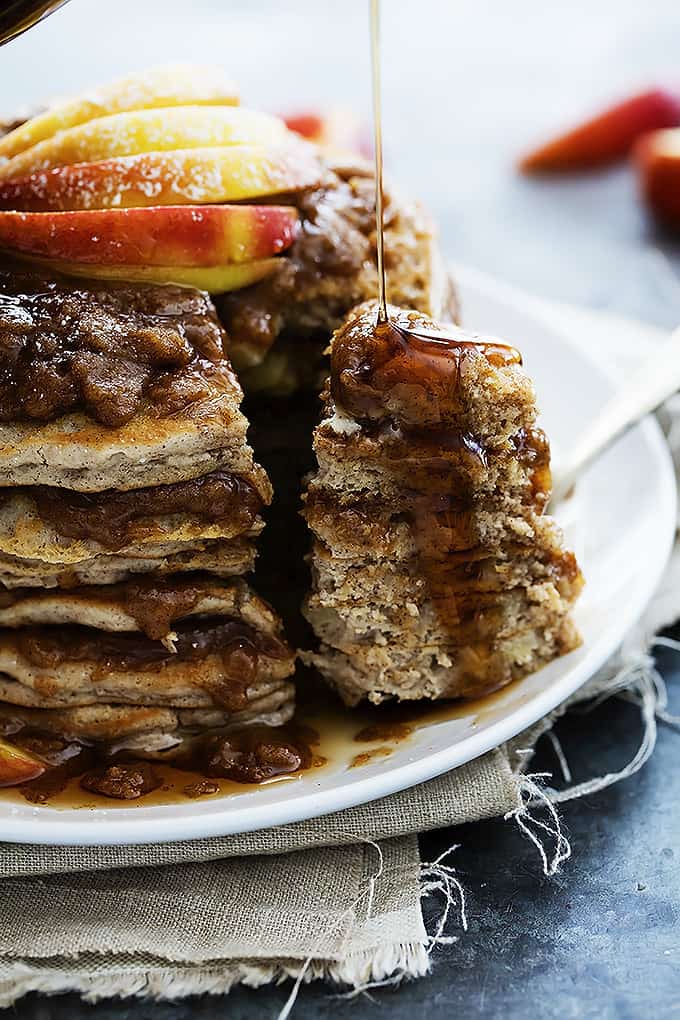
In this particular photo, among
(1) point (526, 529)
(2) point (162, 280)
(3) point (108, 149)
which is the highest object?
(3) point (108, 149)

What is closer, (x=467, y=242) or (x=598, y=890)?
(x=598, y=890)

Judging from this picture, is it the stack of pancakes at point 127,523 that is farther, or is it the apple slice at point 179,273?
the apple slice at point 179,273

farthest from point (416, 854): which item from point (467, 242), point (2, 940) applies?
point (467, 242)

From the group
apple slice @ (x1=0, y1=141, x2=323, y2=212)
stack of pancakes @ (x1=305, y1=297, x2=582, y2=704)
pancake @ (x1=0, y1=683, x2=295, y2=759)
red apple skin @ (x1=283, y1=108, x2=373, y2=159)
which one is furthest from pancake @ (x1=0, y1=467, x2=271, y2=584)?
red apple skin @ (x1=283, y1=108, x2=373, y2=159)

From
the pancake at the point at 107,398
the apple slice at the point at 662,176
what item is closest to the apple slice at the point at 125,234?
the pancake at the point at 107,398

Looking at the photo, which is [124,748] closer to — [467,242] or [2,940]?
[2,940]

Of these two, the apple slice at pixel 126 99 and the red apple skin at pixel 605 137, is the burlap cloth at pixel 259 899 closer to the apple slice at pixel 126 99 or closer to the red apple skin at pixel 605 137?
the apple slice at pixel 126 99

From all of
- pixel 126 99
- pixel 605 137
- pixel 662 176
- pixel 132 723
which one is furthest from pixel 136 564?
pixel 605 137
